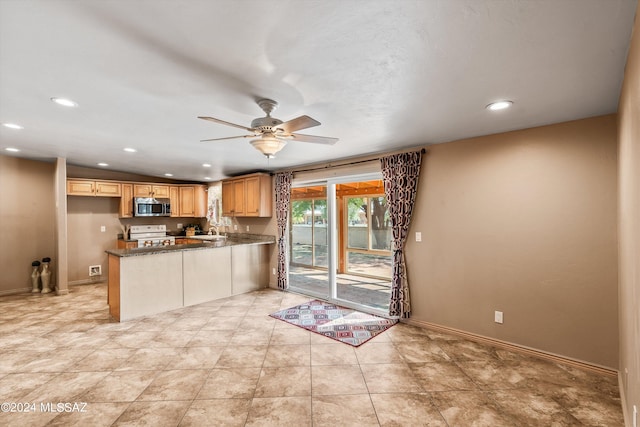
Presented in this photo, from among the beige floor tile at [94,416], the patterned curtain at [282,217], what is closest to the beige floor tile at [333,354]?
the beige floor tile at [94,416]

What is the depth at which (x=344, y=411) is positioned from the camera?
2.13 meters

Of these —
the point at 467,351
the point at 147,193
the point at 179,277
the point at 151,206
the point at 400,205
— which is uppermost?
the point at 147,193

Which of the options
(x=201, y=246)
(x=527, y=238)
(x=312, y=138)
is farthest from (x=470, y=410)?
(x=201, y=246)

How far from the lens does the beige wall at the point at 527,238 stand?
104 inches

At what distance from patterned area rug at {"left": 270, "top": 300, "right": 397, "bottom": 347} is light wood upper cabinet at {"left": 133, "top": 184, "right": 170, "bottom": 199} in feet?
15.4

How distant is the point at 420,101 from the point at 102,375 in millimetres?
3669

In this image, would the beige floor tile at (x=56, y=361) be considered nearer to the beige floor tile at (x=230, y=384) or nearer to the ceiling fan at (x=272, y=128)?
the beige floor tile at (x=230, y=384)

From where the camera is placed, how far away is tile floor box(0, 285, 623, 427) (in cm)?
207

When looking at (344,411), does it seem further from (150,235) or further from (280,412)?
(150,235)

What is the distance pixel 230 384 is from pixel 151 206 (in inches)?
220

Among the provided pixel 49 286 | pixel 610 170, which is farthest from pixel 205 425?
pixel 49 286

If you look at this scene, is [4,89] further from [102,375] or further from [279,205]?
[279,205]

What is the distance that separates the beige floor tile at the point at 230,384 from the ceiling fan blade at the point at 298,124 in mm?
2169

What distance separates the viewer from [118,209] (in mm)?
6586
